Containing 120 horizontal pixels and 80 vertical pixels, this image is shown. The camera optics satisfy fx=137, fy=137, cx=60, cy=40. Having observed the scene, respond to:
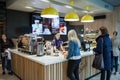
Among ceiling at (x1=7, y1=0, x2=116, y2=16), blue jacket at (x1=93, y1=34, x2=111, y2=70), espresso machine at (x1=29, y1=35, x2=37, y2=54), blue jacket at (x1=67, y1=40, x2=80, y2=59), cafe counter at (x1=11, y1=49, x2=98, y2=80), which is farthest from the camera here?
ceiling at (x1=7, y1=0, x2=116, y2=16)

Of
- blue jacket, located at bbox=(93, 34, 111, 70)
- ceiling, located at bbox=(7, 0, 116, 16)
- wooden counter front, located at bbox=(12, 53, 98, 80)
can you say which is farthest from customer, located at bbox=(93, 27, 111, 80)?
ceiling, located at bbox=(7, 0, 116, 16)

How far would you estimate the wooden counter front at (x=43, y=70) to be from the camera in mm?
3176

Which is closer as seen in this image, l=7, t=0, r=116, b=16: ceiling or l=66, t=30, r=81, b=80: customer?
l=66, t=30, r=81, b=80: customer

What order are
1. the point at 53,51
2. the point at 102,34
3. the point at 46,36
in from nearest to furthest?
the point at 102,34, the point at 53,51, the point at 46,36

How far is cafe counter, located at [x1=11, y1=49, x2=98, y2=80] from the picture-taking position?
3.16 m

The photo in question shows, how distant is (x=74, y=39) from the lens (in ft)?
11.1

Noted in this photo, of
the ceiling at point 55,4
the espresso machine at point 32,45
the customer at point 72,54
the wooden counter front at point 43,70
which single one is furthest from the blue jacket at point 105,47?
the ceiling at point 55,4

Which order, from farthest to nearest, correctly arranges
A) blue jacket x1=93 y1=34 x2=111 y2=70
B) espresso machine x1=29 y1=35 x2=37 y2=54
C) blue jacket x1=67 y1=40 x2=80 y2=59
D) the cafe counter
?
espresso machine x1=29 y1=35 x2=37 y2=54 < blue jacket x1=93 y1=34 x2=111 y2=70 < blue jacket x1=67 y1=40 x2=80 y2=59 < the cafe counter

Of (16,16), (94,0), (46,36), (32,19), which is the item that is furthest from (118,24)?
(16,16)

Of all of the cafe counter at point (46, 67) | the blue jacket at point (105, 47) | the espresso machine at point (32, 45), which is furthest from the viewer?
the espresso machine at point (32, 45)

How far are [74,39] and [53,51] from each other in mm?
930

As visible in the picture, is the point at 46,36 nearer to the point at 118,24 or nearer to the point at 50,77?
the point at 118,24

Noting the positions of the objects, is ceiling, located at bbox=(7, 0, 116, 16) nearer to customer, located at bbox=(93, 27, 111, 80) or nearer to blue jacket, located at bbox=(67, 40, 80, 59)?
customer, located at bbox=(93, 27, 111, 80)

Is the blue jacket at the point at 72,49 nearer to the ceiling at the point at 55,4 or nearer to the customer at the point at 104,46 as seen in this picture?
the customer at the point at 104,46
